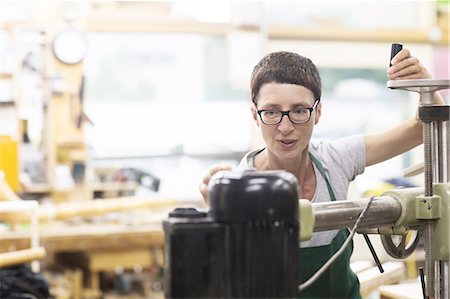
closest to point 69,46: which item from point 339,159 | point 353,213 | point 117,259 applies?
point 117,259

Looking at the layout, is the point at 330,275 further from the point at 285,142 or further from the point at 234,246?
the point at 234,246

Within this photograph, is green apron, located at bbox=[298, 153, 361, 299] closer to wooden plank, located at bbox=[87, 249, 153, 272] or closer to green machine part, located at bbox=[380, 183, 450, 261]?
green machine part, located at bbox=[380, 183, 450, 261]

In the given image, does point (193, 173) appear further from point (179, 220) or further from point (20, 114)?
point (179, 220)

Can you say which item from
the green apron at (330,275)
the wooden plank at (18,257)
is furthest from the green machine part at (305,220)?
the wooden plank at (18,257)

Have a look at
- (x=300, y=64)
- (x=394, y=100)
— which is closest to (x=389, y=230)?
(x=300, y=64)

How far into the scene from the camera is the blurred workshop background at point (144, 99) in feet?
16.5

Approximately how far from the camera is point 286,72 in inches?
52.6

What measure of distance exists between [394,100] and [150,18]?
2082 millimetres

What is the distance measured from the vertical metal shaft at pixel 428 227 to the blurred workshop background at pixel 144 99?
134 inches

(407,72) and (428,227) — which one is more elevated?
(407,72)

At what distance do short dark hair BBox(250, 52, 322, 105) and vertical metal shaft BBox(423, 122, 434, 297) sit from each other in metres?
0.27

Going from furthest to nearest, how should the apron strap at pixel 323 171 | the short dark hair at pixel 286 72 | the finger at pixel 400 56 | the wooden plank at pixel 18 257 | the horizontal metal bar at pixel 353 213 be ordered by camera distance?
the wooden plank at pixel 18 257 < the apron strap at pixel 323 171 < the short dark hair at pixel 286 72 < the finger at pixel 400 56 < the horizontal metal bar at pixel 353 213

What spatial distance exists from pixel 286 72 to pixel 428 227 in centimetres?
37

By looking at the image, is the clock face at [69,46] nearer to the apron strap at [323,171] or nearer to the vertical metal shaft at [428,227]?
the apron strap at [323,171]
